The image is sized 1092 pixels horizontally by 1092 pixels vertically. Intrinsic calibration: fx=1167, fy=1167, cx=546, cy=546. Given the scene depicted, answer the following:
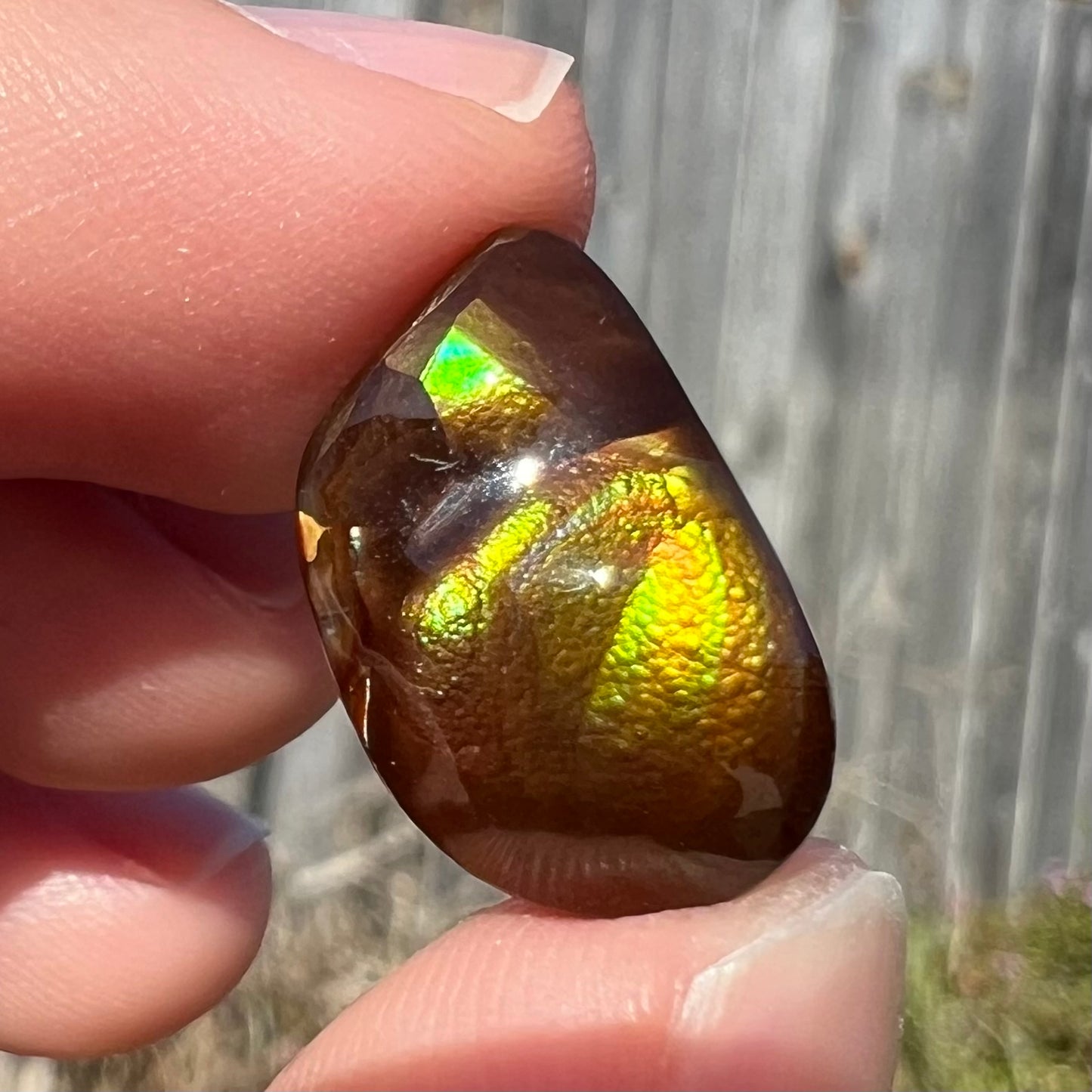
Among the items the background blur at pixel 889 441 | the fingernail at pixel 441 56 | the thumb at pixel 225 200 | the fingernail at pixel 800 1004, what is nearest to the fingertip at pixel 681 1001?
the fingernail at pixel 800 1004

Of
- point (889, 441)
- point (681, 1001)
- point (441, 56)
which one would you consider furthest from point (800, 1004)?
point (889, 441)

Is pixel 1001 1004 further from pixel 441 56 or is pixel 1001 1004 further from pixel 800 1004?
pixel 441 56

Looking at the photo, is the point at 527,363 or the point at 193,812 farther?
the point at 193,812

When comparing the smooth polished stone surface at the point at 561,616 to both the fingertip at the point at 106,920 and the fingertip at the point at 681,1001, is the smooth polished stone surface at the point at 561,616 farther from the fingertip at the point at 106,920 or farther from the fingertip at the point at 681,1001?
the fingertip at the point at 106,920

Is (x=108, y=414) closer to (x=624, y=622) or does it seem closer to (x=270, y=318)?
(x=270, y=318)

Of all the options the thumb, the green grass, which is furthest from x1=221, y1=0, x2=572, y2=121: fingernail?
the green grass

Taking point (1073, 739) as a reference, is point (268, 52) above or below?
above

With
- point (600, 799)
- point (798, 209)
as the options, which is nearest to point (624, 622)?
point (600, 799)
